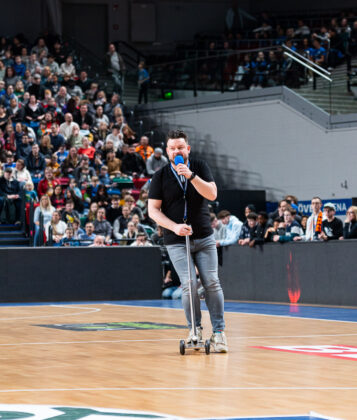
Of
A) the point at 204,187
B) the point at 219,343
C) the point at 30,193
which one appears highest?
the point at 30,193

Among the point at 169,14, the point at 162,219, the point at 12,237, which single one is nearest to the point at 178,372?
the point at 162,219

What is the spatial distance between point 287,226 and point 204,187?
976cm

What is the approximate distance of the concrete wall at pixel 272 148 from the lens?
79.0 ft

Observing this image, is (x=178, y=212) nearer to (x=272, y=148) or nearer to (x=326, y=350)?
(x=326, y=350)

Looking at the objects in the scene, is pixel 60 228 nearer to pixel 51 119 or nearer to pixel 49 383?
pixel 51 119

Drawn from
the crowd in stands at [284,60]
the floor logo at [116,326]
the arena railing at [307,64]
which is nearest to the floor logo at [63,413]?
the floor logo at [116,326]

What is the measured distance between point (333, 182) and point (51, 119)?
771 centimetres

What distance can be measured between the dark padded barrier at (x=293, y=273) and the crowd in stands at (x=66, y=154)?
2471 millimetres

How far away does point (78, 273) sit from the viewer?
1978 centimetres

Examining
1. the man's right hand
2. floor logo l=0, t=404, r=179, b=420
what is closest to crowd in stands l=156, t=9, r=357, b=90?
the man's right hand

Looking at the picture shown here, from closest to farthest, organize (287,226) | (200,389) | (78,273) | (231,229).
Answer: (200,389)
(287,226)
(231,229)
(78,273)

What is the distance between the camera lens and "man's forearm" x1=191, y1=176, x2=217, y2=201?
336 inches

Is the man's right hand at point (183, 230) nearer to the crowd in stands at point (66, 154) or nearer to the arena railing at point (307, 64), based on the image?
the crowd in stands at point (66, 154)

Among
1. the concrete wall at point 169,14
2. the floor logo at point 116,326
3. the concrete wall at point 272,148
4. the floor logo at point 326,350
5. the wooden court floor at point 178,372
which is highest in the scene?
the concrete wall at point 169,14
